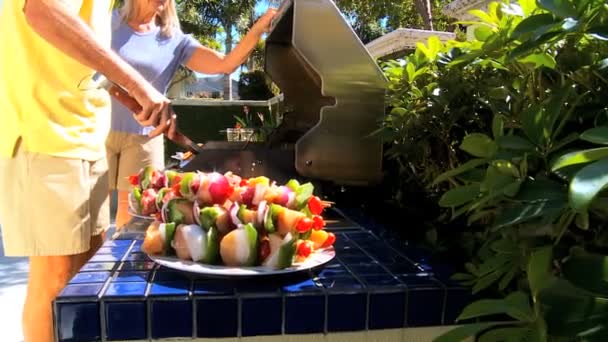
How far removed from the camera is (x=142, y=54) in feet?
8.28

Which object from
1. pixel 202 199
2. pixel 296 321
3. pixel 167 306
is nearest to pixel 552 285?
pixel 296 321

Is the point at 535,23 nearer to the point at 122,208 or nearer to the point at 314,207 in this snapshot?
the point at 314,207

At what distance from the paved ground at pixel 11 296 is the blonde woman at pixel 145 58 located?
4.31ft

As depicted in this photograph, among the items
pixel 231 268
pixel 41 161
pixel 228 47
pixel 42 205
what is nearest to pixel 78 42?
pixel 41 161

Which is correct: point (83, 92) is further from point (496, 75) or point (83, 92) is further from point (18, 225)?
point (496, 75)

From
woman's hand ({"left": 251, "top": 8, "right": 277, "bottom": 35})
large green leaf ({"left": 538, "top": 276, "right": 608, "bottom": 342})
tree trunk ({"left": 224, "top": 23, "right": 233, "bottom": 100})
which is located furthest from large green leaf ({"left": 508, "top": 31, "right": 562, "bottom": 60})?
tree trunk ({"left": 224, "top": 23, "right": 233, "bottom": 100})

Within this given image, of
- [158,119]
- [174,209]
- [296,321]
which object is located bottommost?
[296,321]

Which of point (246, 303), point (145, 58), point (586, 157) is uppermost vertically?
point (145, 58)

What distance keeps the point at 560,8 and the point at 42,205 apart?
57.1 inches

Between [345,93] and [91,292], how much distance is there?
3.45ft

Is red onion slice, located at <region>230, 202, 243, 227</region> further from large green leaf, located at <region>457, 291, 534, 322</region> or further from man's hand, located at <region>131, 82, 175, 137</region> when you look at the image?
large green leaf, located at <region>457, 291, 534, 322</region>

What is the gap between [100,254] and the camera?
1360 mm

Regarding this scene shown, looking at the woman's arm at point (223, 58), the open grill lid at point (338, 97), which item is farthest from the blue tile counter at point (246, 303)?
the woman's arm at point (223, 58)

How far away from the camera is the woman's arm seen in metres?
2.49
